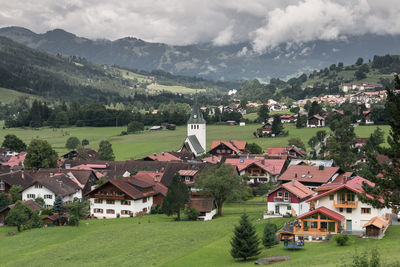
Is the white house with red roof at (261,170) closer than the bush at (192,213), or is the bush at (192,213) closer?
the bush at (192,213)

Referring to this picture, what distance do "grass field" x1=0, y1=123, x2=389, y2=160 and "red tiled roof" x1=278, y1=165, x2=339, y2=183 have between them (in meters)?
49.7

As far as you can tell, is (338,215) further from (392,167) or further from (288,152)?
(288,152)

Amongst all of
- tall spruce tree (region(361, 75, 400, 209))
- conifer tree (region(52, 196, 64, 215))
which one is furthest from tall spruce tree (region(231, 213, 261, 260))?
conifer tree (region(52, 196, 64, 215))

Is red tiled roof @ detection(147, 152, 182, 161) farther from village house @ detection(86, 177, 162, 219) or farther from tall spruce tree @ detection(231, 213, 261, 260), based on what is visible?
tall spruce tree @ detection(231, 213, 261, 260)

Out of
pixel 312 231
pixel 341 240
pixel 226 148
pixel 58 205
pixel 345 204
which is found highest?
pixel 226 148

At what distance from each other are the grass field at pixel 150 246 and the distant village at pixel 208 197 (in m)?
2.83

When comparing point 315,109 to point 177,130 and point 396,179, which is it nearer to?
point 177,130

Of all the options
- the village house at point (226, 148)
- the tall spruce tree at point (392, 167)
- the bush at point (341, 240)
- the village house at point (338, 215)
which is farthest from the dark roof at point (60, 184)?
the tall spruce tree at point (392, 167)

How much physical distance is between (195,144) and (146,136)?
3269 centimetres

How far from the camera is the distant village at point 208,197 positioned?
45.8 meters

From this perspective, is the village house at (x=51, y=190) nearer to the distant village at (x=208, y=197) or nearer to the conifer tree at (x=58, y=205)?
the distant village at (x=208, y=197)

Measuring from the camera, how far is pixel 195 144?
121 m

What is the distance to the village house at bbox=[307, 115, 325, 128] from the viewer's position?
494 ft

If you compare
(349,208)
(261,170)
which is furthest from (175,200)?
(261,170)
